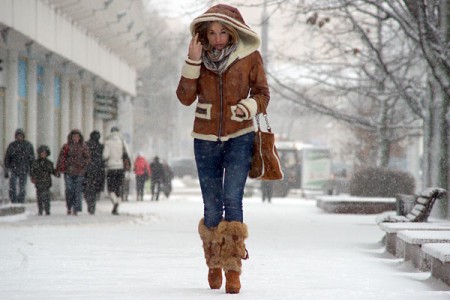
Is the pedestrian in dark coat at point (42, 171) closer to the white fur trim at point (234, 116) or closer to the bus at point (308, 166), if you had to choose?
the white fur trim at point (234, 116)

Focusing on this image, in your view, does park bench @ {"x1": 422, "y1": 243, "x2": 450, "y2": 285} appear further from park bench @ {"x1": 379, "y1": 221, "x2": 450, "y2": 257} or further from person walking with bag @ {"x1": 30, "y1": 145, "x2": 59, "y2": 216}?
person walking with bag @ {"x1": 30, "y1": 145, "x2": 59, "y2": 216}

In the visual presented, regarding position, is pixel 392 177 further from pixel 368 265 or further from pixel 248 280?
pixel 248 280

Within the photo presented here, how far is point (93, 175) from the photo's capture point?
2197 cm

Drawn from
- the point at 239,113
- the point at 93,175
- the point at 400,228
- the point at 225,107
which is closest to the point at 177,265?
the point at 400,228

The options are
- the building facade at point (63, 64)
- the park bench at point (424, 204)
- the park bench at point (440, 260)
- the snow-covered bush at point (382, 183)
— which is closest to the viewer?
the park bench at point (440, 260)

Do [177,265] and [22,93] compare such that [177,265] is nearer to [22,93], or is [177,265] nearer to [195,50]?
[195,50]

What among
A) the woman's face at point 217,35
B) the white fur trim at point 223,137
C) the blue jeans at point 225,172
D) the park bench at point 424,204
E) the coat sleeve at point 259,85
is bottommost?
the park bench at point 424,204

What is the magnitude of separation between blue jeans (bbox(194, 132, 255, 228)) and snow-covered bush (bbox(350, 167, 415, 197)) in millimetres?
20717

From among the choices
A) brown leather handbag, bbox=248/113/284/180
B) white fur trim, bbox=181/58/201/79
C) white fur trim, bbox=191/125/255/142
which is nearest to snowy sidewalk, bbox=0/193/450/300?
brown leather handbag, bbox=248/113/284/180

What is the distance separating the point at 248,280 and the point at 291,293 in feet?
3.54

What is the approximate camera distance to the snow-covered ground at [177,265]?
737cm

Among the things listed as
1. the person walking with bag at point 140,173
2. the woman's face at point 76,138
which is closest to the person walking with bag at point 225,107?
the woman's face at point 76,138

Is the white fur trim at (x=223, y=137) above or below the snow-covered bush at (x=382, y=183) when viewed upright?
above

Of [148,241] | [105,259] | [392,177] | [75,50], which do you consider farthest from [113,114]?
[105,259]
